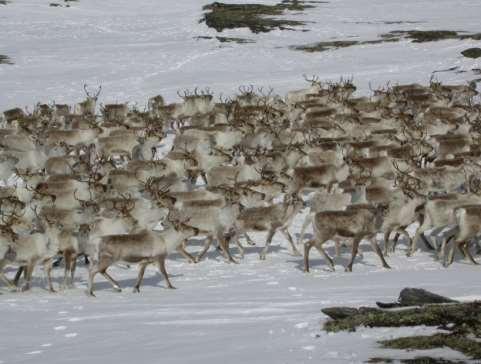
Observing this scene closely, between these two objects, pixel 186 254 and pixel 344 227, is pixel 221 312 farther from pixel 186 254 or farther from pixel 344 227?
pixel 186 254

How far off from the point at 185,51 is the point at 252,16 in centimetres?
952

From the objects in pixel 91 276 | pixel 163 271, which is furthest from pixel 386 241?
pixel 91 276

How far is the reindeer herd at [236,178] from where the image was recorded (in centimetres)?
1268

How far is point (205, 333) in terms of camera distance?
27.9 feet

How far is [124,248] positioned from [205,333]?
354cm

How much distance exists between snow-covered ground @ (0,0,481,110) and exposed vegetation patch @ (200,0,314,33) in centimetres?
69

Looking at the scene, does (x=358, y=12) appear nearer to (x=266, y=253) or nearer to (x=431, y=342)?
(x=266, y=253)

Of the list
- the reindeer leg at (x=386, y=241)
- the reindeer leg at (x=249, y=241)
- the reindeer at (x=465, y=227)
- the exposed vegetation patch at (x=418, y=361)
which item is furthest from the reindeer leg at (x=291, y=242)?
the exposed vegetation patch at (x=418, y=361)

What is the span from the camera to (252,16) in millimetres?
47500

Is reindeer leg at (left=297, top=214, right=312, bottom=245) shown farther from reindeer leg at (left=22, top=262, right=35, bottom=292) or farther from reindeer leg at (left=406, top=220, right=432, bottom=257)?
reindeer leg at (left=22, top=262, right=35, bottom=292)

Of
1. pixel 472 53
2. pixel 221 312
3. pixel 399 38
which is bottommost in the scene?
pixel 221 312

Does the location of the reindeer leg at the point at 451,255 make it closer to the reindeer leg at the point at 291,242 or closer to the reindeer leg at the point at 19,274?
the reindeer leg at the point at 291,242

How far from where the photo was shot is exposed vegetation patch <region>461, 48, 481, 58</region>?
103 ft

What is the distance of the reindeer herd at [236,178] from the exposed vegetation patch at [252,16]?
797 inches
